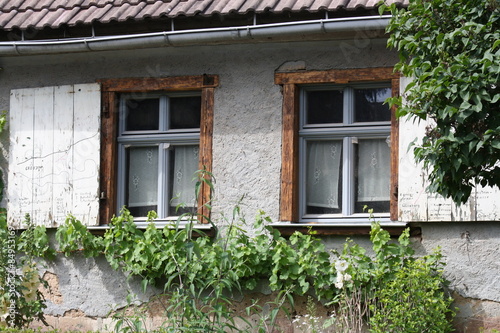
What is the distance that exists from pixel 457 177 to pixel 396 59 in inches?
105

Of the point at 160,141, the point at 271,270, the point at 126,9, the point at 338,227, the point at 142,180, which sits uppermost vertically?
the point at 126,9

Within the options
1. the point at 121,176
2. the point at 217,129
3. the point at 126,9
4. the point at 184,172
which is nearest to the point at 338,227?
the point at 217,129

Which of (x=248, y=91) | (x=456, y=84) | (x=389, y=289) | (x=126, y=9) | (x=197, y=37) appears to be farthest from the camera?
(x=126, y=9)

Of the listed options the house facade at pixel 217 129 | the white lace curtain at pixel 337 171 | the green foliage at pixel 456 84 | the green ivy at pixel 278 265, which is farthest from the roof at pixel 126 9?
the green foliage at pixel 456 84

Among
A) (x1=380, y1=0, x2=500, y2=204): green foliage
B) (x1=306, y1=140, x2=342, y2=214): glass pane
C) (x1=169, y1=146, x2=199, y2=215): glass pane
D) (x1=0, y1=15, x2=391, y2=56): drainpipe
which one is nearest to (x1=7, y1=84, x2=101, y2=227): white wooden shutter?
(x1=0, y1=15, x2=391, y2=56): drainpipe

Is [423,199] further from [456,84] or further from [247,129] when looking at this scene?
[456,84]

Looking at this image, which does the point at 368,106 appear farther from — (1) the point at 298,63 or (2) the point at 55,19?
(2) the point at 55,19

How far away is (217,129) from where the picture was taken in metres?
8.90

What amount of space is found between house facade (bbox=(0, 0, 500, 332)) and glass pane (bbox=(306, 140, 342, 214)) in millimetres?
13

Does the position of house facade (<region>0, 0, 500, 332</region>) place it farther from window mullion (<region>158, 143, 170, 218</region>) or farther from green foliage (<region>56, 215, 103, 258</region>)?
green foliage (<region>56, 215, 103, 258</region>)

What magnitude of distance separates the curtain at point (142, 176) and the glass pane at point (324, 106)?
5.25ft

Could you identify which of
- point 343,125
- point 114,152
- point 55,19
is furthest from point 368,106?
point 55,19

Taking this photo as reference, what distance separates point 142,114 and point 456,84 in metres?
4.29

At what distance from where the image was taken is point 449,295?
25.9 ft
